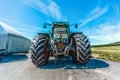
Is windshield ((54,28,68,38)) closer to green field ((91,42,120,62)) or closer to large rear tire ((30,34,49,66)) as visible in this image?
large rear tire ((30,34,49,66))

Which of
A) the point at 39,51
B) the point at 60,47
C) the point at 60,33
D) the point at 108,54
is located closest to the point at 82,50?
the point at 60,47

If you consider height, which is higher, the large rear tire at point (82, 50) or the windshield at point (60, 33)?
the windshield at point (60, 33)

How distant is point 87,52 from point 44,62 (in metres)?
2.82

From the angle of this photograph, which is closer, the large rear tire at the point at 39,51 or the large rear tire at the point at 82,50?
the large rear tire at the point at 82,50

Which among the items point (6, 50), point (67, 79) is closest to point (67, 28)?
point (67, 79)

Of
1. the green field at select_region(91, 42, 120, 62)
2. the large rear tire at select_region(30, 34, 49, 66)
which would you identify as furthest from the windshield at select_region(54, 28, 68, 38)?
the green field at select_region(91, 42, 120, 62)

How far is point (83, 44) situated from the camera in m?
11.7

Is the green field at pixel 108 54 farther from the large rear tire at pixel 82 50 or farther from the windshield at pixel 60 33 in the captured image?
the large rear tire at pixel 82 50

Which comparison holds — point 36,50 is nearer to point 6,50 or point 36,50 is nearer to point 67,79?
point 67,79

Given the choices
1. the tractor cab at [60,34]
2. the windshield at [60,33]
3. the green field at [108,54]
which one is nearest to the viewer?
the tractor cab at [60,34]

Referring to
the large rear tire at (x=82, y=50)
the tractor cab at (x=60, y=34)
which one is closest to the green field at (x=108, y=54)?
the tractor cab at (x=60, y=34)

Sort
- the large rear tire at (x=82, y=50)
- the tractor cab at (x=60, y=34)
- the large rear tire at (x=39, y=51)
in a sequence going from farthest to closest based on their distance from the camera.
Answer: the tractor cab at (x=60, y=34)
the large rear tire at (x=39, y=51)
the large rear tire at (x=82, y=50)

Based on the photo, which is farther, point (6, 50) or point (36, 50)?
point (6, 50)

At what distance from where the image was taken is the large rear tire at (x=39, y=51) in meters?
11.6
